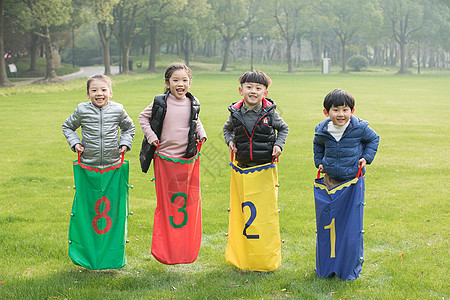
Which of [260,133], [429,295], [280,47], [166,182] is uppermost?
[280,47]

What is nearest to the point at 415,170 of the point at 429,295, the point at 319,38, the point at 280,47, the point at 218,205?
the point at 218,205

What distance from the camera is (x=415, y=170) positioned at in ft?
34.2

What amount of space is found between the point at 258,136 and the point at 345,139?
80 centimetres

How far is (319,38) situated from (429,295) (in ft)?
260

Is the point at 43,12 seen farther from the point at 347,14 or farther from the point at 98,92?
the point at 347,14

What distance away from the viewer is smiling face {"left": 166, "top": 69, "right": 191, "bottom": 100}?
5059 millimetres

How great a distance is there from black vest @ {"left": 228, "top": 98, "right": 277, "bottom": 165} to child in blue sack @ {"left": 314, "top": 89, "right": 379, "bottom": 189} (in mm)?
510

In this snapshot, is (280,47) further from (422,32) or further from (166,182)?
(166,182)

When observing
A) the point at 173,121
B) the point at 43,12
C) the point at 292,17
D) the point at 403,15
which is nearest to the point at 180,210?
the point at 173,121

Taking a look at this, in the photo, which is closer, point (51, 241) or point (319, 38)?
point (51, 241)

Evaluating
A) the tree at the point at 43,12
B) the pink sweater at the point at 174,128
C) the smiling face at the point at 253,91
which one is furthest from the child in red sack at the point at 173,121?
the tree at the point at 43,12

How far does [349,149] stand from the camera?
4.78 meters

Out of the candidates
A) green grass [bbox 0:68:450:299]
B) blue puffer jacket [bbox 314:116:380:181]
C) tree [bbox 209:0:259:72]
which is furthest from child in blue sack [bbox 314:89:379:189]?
tree [bbox 209:0:259:72]

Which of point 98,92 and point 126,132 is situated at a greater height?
point 98,92
